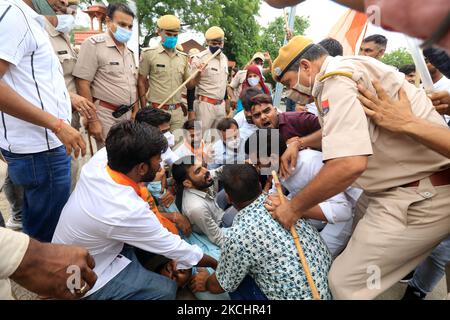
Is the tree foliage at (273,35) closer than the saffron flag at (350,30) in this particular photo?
No

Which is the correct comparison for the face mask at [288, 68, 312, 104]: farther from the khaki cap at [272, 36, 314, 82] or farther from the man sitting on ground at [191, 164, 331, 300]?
the man sitting on ground at [191, 164, 331, 300]

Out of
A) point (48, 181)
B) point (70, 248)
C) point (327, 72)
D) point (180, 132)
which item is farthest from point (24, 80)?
point (180, 132)

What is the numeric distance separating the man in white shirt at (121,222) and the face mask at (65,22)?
1.66 meters

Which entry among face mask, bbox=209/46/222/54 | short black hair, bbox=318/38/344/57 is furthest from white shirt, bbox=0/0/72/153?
face mask, bbox=209/46/222/54

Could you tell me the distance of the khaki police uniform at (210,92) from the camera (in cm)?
518

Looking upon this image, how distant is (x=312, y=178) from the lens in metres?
2.03

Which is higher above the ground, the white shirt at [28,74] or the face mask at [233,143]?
the white shirt at [28,74]

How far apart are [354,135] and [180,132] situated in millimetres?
3563

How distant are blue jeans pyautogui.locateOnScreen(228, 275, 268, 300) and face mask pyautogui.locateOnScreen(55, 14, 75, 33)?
2806 millimetres

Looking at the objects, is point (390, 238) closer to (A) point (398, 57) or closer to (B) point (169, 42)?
(B) point (169, 42)

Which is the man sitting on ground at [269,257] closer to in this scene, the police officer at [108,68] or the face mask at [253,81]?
the police officer at [108,68]

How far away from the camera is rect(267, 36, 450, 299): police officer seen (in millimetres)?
1465

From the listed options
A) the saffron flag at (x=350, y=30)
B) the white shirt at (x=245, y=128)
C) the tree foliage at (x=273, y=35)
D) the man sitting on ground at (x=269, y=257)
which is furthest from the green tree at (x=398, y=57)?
the man sitting on ground at (x=269, y=257)

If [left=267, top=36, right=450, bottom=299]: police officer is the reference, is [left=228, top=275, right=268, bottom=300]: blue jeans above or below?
below
